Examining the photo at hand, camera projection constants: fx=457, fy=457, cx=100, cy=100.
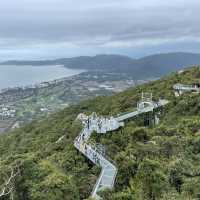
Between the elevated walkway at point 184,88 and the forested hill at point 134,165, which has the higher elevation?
the elevated walkway at point 184,88

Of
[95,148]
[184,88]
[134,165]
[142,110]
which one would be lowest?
[95,148]

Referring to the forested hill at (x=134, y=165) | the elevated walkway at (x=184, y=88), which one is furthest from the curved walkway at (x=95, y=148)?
the elevated walkway at (x=184, y=88)

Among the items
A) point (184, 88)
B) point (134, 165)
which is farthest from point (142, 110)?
point (134, 165)

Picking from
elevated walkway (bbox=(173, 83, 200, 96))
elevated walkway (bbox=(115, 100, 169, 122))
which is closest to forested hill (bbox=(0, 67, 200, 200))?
elevated walkway (bbox=(115, 100, 169, 122))

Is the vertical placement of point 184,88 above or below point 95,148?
above

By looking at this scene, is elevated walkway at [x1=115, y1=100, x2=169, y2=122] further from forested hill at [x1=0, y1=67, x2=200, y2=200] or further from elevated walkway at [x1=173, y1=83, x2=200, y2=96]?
elevated walkway at [x1=173, y1=83, x2=200, y2=96]

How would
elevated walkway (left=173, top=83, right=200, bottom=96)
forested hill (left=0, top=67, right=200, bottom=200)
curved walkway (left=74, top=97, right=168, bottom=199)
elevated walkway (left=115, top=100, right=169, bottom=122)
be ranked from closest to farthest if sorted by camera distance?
forested hill (left=0, top=67, right=200, bottom=200)
curved walkway (left=74, top=97, right=168, bottom=199)
elevated walkway (left=115, top=100, right=169, bottom=122)
elevated walkway (left=173, top=83, right=200, bottom=96)

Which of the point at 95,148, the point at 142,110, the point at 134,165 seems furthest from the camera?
the point at 142,110

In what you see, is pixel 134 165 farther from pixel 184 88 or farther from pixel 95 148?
pixel 184 88

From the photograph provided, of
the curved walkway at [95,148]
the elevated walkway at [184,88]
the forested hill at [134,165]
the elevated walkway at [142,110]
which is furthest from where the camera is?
the elevated walkway at [184,88]

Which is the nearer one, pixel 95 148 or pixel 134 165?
pixel 134 165

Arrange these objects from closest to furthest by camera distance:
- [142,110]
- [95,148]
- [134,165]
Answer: [134,165]
[95,148]
[142,110]

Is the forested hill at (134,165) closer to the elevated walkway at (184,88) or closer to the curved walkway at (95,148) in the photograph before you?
the curved walkway at (95,148)

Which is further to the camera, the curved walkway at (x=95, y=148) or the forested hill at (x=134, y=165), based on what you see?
the curved walkway at (x=95, y=148)
